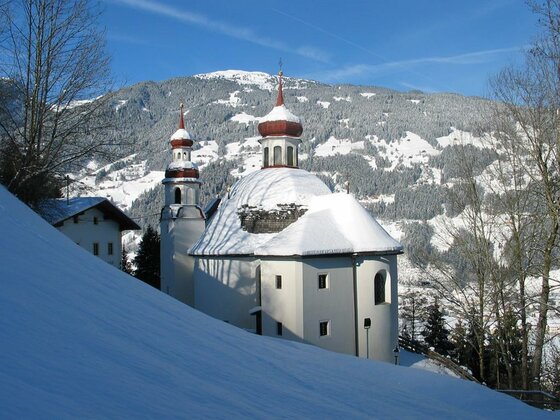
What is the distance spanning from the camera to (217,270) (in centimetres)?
2270

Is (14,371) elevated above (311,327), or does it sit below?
above

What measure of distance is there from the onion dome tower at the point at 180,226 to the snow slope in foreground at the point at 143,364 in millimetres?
21206

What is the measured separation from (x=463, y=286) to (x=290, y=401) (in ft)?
41.6

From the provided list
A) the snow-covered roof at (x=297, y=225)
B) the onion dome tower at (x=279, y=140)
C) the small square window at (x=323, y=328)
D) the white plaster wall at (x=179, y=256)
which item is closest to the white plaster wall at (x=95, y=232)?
the white plaster wall at (x=179, y=256)

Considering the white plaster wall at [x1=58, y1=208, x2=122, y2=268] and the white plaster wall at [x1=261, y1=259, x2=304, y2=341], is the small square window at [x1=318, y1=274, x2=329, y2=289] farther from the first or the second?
the white plaster wall at [x1=58, y1=208, x2=122, y2=268]

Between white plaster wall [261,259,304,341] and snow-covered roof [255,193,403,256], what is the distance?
586 mm

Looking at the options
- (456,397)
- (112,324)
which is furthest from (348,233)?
(112,324)

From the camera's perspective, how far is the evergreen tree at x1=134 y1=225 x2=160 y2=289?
4047 centimetres

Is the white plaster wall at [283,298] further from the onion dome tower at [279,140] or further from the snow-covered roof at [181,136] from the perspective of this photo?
the snow-covered roof at [181,136]

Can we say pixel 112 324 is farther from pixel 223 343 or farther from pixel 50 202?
pixel 50 202

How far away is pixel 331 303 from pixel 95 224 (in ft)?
50.3

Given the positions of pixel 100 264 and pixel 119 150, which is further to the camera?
pixel 119 150

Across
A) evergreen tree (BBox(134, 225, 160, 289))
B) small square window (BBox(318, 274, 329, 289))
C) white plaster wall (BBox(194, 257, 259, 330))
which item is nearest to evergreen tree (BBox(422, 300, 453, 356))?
small square window (BBox(318, 274, 329, 289))

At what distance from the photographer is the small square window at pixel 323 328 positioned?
18.8m
